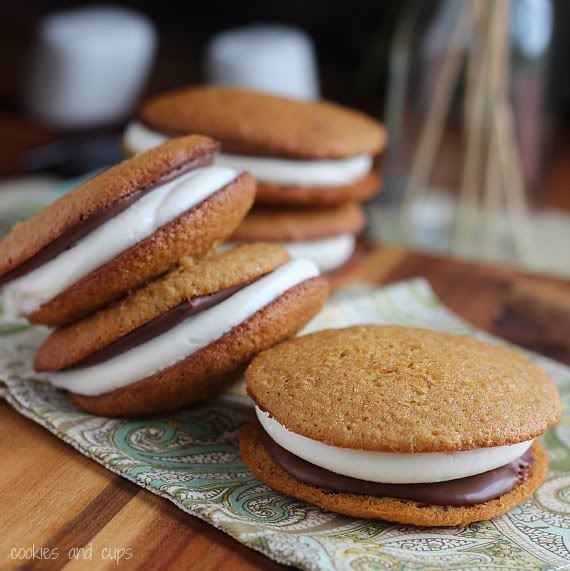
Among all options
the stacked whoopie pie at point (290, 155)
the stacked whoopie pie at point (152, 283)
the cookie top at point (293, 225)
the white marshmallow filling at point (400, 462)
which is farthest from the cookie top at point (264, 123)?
the white marshmallow filling at point (400, 462)

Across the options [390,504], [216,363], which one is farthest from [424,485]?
[216,363]

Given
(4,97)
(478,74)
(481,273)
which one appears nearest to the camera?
(481,273)

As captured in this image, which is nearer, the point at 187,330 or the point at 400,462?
the point at 400,462

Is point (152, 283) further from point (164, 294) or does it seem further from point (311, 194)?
point (311, 194)

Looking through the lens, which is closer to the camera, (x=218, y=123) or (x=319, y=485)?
(x=319, y=485)

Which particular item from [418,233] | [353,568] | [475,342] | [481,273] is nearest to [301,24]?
[418,233]

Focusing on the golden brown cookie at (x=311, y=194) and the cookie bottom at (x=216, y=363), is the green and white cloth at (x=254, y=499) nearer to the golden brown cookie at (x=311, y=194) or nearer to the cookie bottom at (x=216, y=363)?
the cookie bottom at (x=216, y=363)

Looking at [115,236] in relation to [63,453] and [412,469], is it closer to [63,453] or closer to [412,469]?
[63,453]
